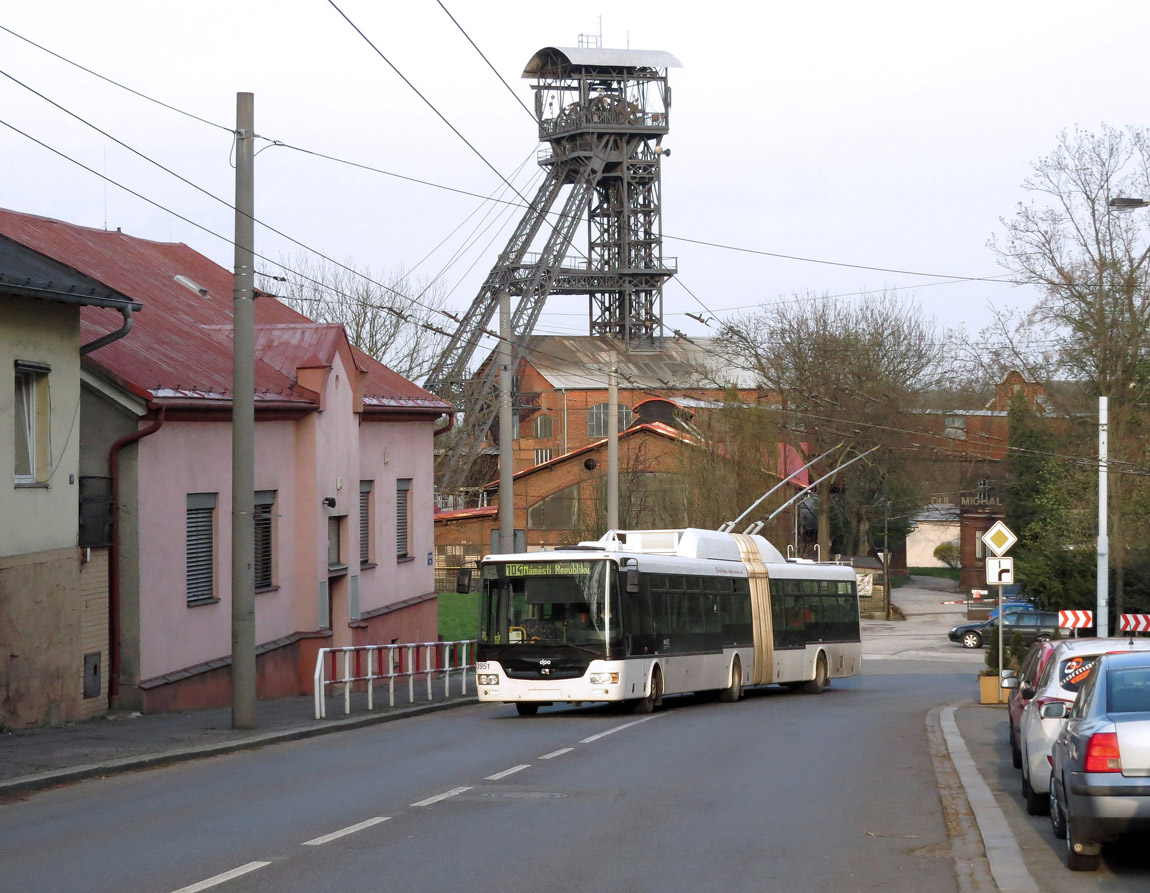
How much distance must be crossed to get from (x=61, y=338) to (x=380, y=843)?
Result: 11127 millimetres

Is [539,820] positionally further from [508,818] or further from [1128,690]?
[1128,690]

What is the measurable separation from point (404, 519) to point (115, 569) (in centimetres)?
1274

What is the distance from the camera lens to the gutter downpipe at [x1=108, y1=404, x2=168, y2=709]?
66.2 ft

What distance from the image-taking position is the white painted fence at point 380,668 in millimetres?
20875

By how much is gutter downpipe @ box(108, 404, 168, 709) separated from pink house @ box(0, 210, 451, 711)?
0.03 metres

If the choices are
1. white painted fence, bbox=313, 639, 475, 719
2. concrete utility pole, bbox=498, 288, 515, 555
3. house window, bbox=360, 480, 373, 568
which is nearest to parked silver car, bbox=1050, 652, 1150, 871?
white painted fence, bbox=313, 639, 475, 719

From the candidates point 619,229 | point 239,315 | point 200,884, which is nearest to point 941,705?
point 239,315

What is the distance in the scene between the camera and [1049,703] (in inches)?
404

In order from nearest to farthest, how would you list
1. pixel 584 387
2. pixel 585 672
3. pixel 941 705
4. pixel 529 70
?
pixel 585 672
pixel 941 705
pixel 529 70
pixel 584 387

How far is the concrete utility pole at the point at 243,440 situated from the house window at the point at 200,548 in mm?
4448

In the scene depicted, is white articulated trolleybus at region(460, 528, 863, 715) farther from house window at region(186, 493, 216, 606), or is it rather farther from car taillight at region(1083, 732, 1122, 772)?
car taillight at region(1083, 732, 1122, 772)

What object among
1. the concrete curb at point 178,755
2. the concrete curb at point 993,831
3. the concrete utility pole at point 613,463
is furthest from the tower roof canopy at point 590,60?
the concrete curb at point 993,831

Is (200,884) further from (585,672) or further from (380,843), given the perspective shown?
(585,672)

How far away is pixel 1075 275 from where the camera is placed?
4369 cm
